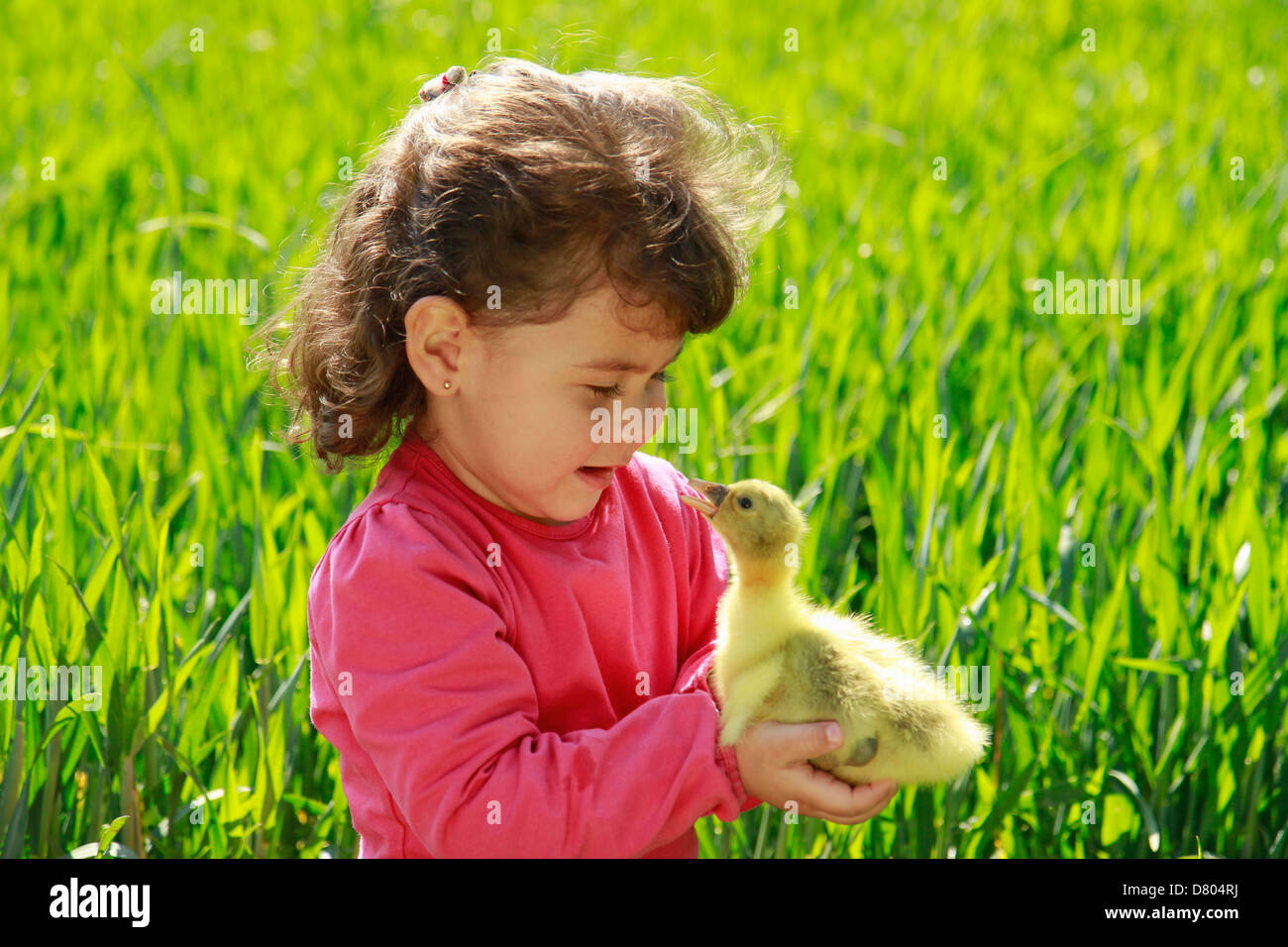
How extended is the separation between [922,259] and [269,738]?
7.51ft

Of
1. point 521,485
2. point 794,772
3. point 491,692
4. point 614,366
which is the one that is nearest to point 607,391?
point 614,366

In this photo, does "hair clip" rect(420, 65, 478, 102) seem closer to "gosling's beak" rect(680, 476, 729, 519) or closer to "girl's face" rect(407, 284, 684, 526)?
"girl's face" rect(407, 284, 684, 526)

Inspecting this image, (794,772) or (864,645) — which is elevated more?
(864,645)

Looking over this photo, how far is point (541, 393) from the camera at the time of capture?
4.41 feet

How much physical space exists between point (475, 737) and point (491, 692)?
0.06 meters

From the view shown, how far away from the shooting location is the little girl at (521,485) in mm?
1260

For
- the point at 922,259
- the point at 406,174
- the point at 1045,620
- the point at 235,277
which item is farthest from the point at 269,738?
the point at 922,259

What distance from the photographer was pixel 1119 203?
3.93 metres

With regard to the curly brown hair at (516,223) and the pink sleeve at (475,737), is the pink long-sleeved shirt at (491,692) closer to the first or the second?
the pink sleeve at (475,737)

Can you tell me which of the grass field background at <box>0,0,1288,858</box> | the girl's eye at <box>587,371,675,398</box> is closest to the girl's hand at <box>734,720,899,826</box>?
the girl's eye at <box>587,371,675,398</box>

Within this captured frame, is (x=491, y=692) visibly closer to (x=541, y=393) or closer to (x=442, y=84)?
(x=541, y=393)

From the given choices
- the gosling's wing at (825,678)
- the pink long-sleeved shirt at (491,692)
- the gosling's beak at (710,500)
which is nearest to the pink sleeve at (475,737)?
the pink long-sleeved shirt at (491,692)

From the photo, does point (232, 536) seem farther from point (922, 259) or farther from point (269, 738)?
point (922, 259)

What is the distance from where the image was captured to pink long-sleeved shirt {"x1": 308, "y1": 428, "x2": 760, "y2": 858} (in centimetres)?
125
